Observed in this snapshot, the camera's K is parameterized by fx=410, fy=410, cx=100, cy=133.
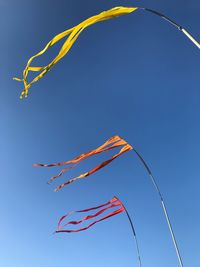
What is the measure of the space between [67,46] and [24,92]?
0.96m

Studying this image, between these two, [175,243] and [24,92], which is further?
[175,243]

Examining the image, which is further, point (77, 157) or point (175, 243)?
point (175, 243)

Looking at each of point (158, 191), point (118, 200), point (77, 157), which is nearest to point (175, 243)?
point (158, 191)

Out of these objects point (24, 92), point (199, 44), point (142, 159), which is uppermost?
point (24, 92)

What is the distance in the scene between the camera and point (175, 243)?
11.2 meters

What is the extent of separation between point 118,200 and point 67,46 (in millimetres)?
8812

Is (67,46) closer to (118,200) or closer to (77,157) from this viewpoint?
(77,157)

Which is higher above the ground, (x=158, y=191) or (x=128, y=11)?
(x=128, y=11)

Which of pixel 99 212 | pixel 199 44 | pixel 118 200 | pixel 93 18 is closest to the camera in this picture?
pixel 199 44

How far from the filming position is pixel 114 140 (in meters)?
10.4

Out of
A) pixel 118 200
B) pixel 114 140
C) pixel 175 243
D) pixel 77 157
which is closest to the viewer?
pixel 77 157

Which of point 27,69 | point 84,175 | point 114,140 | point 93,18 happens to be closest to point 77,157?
point 84,175

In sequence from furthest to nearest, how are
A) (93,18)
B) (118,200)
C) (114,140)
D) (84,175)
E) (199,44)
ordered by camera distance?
(118,200)
(114,140)
(84,175)
(93,18)
(199,44)

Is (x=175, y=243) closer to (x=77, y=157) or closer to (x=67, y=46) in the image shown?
(x=77, y=157)
